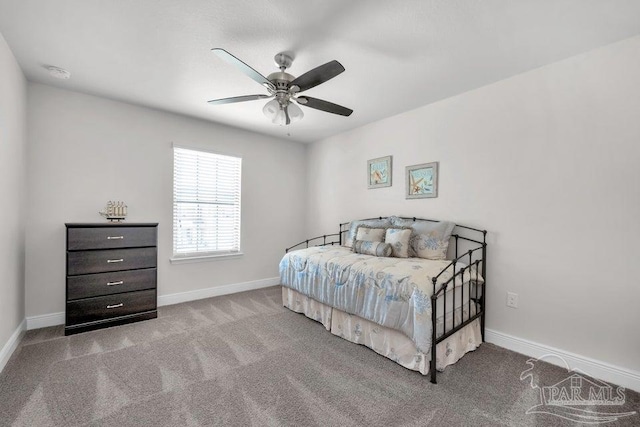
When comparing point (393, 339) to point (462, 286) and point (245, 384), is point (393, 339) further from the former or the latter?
point (245, 384)

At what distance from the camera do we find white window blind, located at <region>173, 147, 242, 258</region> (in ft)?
12.0

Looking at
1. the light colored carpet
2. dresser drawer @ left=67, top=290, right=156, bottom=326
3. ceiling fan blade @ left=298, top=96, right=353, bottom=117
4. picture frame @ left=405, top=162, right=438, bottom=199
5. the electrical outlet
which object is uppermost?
ceiling fan blade @ left=298, top=96, right=353, bottom=117

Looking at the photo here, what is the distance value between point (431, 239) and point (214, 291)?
117 inches

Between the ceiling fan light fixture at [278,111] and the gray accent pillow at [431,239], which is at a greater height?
the ceiling fan light fixture at [278,111]

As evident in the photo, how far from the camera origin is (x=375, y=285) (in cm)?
230

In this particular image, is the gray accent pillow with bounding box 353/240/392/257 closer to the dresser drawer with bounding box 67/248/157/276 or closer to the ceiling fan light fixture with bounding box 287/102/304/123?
the ceiling fan light fixture with bounding box 287/102/304/123

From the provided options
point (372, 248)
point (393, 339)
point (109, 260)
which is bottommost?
point (393, 339)

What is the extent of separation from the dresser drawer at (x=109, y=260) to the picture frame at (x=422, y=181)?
3.01 metres

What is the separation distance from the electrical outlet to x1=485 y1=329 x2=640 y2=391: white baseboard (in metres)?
0.28

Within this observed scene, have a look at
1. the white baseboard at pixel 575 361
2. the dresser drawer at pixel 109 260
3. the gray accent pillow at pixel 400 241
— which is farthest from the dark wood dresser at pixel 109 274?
the white baseboard at pixel 575 361

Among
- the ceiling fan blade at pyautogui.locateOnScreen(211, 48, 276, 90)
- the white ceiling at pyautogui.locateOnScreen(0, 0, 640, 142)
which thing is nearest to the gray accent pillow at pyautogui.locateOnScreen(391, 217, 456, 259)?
the white ceiling at pyautogui.locateOnScreen(0, 0, 640, 142)

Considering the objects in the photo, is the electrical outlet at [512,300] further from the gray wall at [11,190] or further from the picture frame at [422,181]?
the gray wall at [11,190]

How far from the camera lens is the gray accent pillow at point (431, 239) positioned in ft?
9.05

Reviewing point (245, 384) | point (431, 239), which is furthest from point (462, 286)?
point (245, 384)
